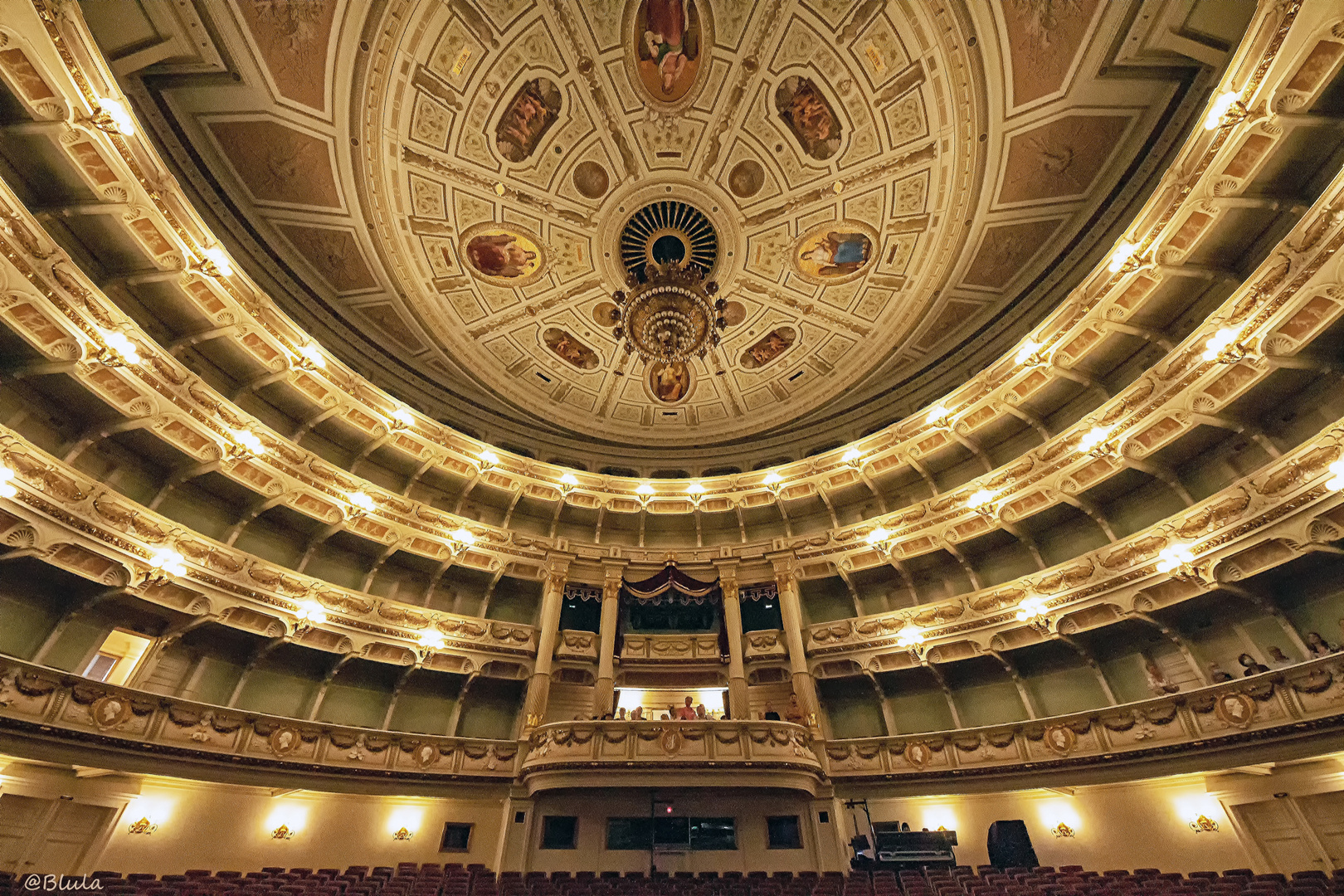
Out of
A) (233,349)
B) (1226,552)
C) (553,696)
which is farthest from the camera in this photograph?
(553,696)

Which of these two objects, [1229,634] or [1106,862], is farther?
[1229,634]

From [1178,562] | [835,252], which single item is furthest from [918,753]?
[835,252]

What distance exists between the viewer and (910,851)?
36.9 ft

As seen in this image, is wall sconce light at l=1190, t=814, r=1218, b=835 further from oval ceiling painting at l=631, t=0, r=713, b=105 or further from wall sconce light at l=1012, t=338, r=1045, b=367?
oval ceiling painting at l=631, t=0, r=713, b=105

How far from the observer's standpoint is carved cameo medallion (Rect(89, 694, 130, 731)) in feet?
33.4

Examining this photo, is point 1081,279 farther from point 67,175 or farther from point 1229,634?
point 67,175

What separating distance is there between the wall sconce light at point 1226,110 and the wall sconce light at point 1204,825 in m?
12.7

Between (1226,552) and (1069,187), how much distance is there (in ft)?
30.1

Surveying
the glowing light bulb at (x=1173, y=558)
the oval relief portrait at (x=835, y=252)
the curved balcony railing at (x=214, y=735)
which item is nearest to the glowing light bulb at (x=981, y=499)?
the glowing light bulb at (x=1173, y=558)

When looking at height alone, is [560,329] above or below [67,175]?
above

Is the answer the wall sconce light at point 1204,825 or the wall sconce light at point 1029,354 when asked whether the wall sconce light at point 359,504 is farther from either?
the wall sconce light at point 1204,825

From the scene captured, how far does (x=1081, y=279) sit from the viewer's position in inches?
574

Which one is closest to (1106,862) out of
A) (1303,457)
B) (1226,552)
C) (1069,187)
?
(1226,552)

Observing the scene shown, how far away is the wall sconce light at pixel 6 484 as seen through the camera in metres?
9.53
